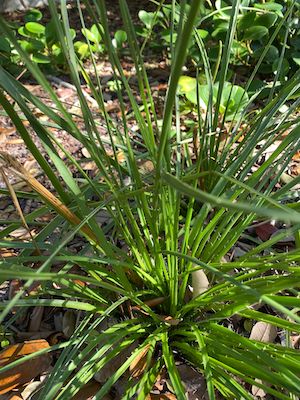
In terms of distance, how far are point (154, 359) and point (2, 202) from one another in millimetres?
675

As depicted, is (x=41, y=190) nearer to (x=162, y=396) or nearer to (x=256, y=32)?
(x=162, y=396)

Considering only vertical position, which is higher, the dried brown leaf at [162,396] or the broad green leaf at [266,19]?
the broad green leaf at [266,19]

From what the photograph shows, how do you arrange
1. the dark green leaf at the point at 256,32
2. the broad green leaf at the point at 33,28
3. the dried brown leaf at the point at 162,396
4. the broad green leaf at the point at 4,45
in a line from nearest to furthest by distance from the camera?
the dried brown leaf at the point at 162,396 < the dark green leaf at the point at 256,32 < the broad green leaf at the point at 4,45 < the broad green leaf at the point at 33,28

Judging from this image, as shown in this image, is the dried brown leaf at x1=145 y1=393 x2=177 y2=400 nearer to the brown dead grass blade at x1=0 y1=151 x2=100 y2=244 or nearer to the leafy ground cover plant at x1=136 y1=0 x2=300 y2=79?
the brown dead grass blade at x1=0 y1=151 x2=100 y2=244

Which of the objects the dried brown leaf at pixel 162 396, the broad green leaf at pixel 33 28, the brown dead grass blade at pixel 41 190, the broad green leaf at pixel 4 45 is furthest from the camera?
the broad green leaf at pixel 33 28

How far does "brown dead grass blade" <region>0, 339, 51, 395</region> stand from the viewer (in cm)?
96

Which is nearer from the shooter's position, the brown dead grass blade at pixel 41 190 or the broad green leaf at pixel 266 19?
the brown dead grass blade at pixel 41 190

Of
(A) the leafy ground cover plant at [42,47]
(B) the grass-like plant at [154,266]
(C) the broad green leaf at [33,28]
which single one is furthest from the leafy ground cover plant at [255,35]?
(B) the grass-like plant at [154,266]

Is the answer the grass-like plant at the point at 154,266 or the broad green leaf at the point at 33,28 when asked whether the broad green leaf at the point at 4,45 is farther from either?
the grass-like plant at the point at 154,266

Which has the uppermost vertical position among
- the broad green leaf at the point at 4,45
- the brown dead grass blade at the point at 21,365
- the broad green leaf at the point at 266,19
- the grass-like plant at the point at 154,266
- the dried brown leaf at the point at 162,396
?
the broad green leaf at the point at 4,45

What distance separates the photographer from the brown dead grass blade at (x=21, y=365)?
0.96 m

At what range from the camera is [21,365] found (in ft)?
3.21

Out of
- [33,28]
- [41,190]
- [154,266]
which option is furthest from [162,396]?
[33,28]

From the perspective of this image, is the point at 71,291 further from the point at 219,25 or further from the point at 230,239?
the point at 219,25
